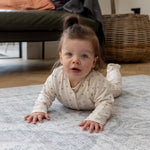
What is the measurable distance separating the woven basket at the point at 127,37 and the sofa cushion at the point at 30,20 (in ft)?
2.19

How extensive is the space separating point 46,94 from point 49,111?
2.6 inches

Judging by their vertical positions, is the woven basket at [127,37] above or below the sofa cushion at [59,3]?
below

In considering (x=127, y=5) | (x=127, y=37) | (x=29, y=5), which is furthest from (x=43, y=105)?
(x=127, y=5)

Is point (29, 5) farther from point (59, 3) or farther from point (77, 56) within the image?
point (77, 56)

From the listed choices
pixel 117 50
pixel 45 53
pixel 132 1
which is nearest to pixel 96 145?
pixel 117 50

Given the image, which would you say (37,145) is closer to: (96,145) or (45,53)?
(96,145)

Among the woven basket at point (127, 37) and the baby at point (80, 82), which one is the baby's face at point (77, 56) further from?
the woven basket at point (127, 37)

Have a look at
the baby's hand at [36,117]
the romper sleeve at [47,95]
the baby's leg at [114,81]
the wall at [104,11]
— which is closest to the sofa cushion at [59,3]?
the wall at [104,11]

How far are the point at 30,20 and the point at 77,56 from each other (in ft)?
3.13

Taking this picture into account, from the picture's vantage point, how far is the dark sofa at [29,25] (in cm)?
158

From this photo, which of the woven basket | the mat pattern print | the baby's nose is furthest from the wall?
the baby's nose

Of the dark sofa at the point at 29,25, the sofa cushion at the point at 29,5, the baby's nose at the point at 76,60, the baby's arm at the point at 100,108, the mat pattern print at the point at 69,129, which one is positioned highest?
the sofa cushion at the point at 29,5

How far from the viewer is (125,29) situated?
2.37 meters

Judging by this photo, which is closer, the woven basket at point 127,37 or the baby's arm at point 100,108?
the baby's arm at point 100,108
